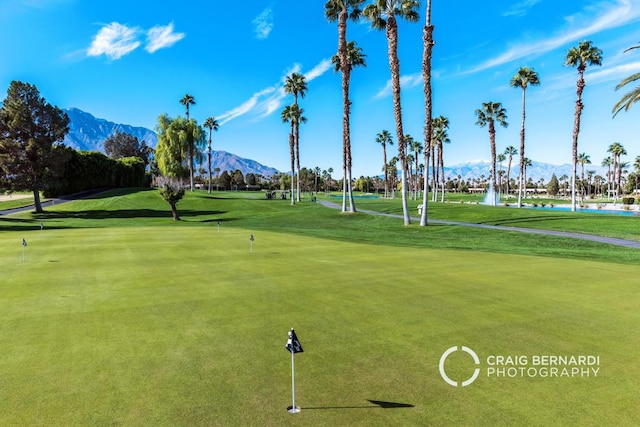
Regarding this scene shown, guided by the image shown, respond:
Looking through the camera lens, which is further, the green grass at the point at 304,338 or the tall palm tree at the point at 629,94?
the tall palm tree at the point at 629,94

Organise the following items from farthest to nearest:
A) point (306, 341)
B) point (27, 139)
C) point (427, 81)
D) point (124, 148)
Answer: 1. point (124, 148)
2. point (27, 139)
3. point (427, 81)
4. point (306, 341)

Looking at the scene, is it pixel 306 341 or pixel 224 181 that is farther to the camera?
pixel 224 181

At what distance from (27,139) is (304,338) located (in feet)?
209

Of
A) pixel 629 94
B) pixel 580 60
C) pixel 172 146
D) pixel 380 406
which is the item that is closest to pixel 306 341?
pixel 380 406

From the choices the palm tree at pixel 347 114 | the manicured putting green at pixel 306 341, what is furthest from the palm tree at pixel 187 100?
the manicured putting green at pixel 306 341

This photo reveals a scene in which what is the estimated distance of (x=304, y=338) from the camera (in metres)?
7.78

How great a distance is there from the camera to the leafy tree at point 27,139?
52875mm

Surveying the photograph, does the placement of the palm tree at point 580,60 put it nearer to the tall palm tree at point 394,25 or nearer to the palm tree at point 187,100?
the tall palm tree at point 394,25

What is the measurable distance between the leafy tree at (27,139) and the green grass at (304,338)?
47.6 meters

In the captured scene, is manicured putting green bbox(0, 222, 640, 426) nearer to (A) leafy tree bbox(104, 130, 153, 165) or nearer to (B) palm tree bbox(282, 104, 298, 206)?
(B) palm tree bbox(282, 104, 298, 206)

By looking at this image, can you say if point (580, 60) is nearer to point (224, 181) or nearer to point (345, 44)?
point (345, 44)

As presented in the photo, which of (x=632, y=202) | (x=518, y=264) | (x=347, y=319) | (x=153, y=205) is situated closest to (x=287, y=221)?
(x=153, y=205)

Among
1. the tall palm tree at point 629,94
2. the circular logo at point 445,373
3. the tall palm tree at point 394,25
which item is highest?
the tall palm tree at point 394,25

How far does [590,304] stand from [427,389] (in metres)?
7.06
